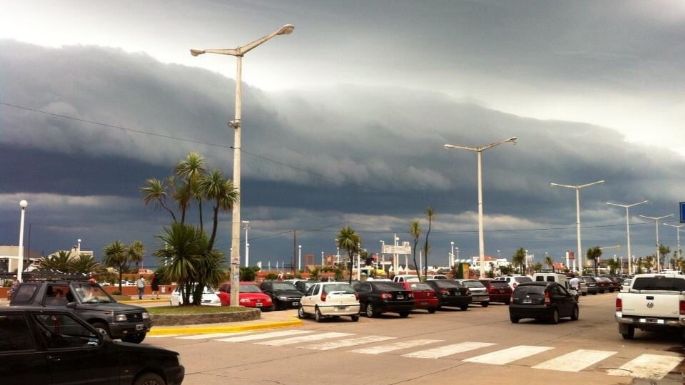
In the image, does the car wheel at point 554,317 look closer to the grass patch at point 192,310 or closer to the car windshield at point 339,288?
the car windshield at point 339,288

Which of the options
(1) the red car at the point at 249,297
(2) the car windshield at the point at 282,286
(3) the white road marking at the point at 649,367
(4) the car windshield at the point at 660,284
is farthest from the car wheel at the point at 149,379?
(2) the car windshield at the point at 282,286

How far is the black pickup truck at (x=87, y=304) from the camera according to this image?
1612cm

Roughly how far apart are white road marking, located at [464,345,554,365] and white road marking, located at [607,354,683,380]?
2.18 metres

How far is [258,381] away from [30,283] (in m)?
8.85

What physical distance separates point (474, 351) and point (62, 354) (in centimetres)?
1062

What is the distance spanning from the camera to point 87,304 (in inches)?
656

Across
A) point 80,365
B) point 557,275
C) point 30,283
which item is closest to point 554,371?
point 80,365

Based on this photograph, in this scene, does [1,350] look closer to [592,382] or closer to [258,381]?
[258,381]

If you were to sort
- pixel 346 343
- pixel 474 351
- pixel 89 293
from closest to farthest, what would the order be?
pixel 474 351
pixel 89 293
pixel 346 343

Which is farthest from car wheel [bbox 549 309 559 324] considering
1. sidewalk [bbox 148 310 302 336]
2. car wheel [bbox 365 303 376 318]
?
sidewalk [bbox 148 310 302 336]

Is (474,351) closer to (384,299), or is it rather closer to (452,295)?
(384,299)

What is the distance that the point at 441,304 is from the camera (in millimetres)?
31844

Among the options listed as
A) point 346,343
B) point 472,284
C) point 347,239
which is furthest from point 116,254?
point 346,343

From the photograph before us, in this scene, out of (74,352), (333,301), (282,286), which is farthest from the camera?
(282,286)
